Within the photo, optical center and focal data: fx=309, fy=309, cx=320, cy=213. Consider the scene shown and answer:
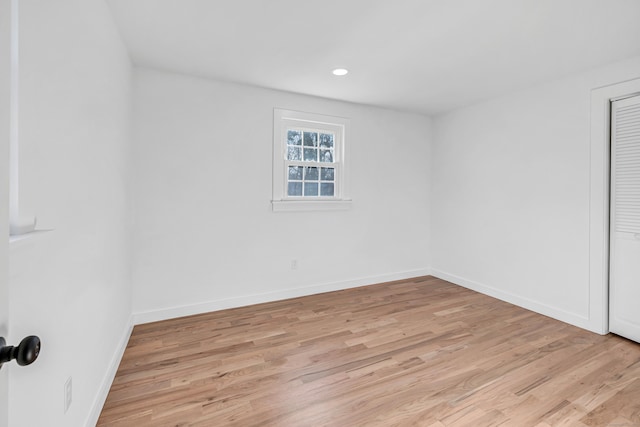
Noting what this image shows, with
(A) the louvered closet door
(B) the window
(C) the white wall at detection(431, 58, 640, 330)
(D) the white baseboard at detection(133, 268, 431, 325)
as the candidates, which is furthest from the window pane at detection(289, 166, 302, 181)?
(A) the louvered closet door

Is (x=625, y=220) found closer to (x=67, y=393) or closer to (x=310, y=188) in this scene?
(x=310, y=188)

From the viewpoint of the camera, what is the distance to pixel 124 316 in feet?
8.46

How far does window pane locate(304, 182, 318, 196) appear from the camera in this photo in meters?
3.87

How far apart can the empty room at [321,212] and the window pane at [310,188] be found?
18mm

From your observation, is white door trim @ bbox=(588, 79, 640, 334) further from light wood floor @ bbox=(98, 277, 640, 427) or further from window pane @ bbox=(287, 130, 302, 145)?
window pane @ bbox=(287, 130, 302, 145)

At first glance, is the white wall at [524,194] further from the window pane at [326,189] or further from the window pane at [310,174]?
the window pane at [310,174]

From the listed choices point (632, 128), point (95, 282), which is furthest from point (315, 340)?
point (632, 128)

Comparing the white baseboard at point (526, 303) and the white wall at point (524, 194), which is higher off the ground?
the white wall at point (524, 194)

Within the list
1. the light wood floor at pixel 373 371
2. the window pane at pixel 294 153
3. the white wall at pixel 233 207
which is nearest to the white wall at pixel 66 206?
the light wood floor at pixel 373 371

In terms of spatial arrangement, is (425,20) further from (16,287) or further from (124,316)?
(124,316)

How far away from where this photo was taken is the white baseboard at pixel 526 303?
2.99 metres

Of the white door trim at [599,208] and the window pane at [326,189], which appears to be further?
the window pane at [326,189]

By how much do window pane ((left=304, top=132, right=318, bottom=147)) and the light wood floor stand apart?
1.99 meters

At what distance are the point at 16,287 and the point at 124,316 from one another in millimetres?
1945
